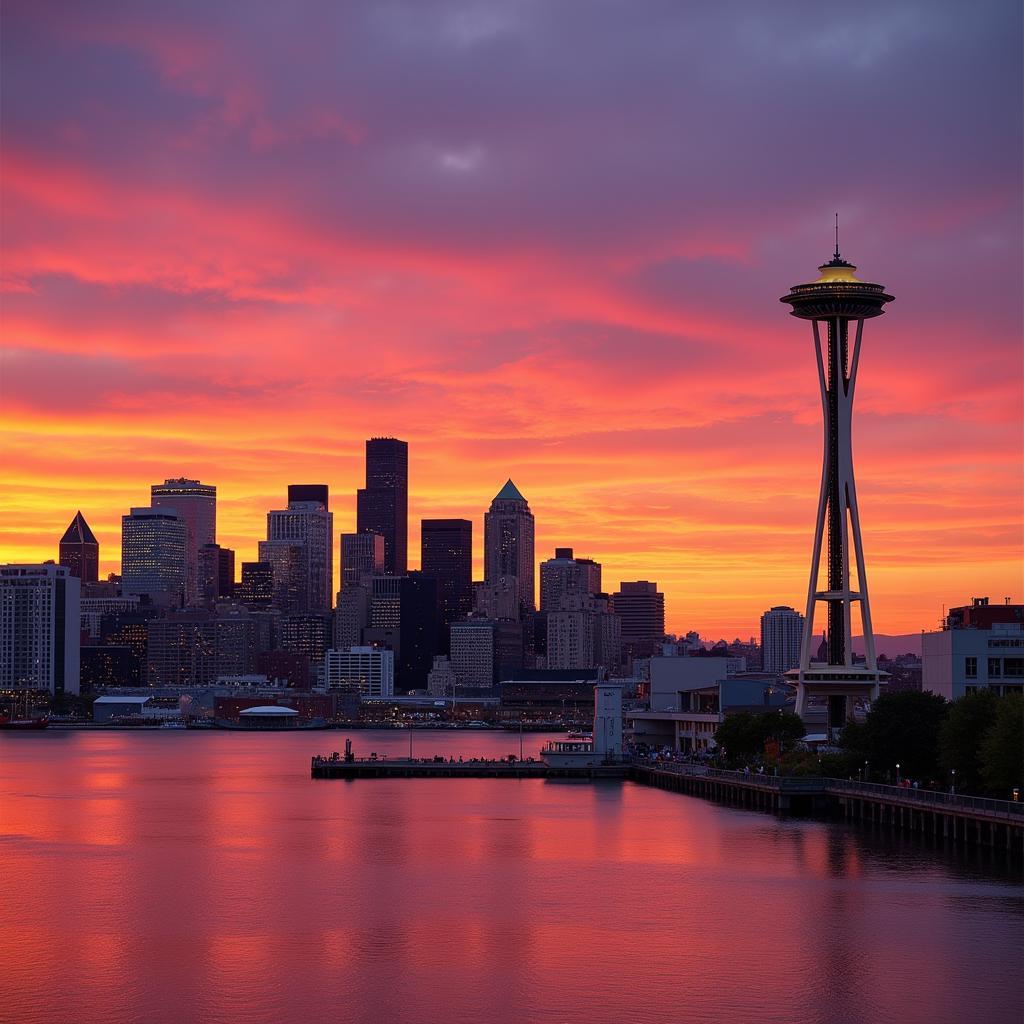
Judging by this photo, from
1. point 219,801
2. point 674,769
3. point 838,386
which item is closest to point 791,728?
point 674,769

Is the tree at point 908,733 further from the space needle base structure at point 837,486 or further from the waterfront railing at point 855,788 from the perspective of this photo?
the space needle base structure at point 837,486

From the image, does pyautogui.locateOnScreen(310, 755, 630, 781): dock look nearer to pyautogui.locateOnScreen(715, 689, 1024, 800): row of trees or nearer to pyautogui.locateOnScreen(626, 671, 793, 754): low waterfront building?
pyautogui.locateOnScreen(626, 671, 793, 754): low waterfront building

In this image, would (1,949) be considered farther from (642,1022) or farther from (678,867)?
(678,867)

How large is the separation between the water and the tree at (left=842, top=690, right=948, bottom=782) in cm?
820

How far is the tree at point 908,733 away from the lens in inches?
4513

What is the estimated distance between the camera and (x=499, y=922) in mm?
72250

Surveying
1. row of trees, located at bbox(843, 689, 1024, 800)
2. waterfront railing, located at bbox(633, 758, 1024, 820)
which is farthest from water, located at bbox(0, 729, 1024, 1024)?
row of trees, located at bbox(843, 689, 1024, 800)

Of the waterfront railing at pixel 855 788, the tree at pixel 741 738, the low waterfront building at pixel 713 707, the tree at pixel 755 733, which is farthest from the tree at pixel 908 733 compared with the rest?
the low waterfront building at pixel 713 707

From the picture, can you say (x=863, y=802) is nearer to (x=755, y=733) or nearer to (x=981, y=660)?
(x=981, y=660)

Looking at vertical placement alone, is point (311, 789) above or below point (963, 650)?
below

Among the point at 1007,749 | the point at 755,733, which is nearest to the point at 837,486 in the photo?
the point at 755,733

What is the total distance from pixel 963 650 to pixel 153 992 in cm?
8786

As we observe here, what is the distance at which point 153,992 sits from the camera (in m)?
59.1

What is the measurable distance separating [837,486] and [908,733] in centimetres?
5275
